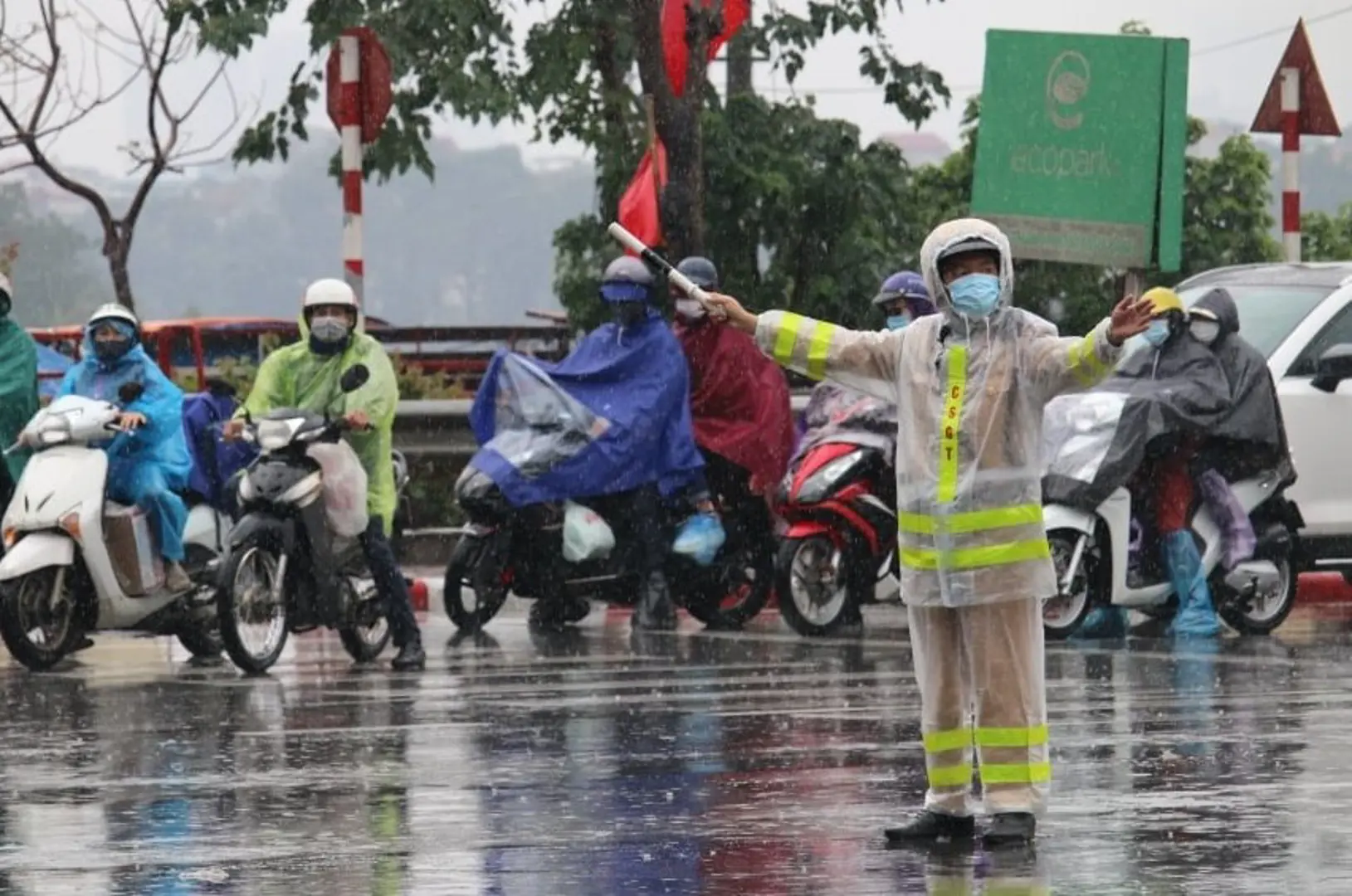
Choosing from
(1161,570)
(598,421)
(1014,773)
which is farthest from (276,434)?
(1014,773)

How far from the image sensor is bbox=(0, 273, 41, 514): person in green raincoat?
16.3 m

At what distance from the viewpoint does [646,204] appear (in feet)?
74.2

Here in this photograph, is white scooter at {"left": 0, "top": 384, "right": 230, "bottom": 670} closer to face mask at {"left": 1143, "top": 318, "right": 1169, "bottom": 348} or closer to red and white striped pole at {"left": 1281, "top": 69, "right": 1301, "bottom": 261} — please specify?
face mask at {"left": 1143, "top": 318, "right": 1169, "bottom": 348}

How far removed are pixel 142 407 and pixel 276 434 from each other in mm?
958

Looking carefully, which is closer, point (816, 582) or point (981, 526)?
point (981, 526)

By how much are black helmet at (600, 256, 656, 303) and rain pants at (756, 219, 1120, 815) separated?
893 cm

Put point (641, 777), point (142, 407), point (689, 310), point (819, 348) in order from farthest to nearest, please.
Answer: point (689, 310), point (142, 407), point (641, 777), point (819, 348)

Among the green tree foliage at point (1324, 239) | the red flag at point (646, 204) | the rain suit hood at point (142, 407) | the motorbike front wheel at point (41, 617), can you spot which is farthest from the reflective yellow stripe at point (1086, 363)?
the green tree foliage at point (1324, 239)

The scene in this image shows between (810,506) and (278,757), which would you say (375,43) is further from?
(278,757)

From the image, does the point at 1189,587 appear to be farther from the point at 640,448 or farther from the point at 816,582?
the point at 640,448

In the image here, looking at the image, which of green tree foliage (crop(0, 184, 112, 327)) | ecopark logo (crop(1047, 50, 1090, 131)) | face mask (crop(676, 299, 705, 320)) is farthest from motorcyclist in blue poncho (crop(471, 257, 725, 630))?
green tree foliage (crop(0, 184, 112, 327))

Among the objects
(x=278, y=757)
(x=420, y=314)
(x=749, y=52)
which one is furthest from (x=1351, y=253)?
(x=420, y=314)

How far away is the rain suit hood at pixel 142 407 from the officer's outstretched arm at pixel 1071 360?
7.50 m

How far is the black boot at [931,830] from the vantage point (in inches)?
327
